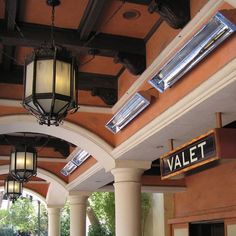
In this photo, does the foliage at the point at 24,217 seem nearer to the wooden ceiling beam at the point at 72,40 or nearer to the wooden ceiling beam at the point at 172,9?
the wooden ceiling beam at the point at 72,40

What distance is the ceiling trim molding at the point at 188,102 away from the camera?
3.88m

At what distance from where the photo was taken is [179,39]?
475cm

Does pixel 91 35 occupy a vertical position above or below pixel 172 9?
above

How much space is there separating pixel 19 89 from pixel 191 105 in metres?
3.20

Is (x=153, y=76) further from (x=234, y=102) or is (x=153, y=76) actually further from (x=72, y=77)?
(x=72, y=77)

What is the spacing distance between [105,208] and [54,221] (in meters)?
1.95

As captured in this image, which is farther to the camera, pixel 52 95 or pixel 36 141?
pixel 36 141

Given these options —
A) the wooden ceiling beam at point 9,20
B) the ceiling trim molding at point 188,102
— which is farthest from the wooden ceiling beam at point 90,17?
the ceiling trim molding at point 188,102

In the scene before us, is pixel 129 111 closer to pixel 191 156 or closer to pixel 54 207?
pixel 191 156

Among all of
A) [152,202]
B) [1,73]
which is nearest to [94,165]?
[1,73]

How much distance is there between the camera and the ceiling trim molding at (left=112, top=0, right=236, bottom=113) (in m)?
4.13

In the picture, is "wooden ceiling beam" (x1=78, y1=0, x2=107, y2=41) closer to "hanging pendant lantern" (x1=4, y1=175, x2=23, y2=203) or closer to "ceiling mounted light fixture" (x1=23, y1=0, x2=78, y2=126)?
"ceiling mounted light fixture" (x1=23, y1=0, x2=78, y2=126)

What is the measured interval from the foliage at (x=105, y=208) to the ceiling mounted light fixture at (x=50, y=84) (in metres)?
12.1

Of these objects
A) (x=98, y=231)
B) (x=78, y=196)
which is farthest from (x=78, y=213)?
(x=98, y=231)
